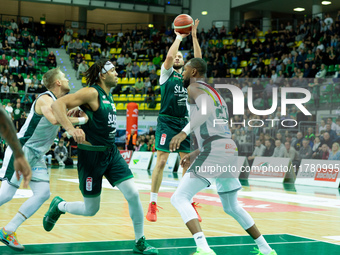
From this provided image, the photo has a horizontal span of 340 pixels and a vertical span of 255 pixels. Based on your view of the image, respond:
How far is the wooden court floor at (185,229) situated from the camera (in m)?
5.46

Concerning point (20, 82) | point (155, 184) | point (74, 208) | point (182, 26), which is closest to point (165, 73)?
point (182, 26)

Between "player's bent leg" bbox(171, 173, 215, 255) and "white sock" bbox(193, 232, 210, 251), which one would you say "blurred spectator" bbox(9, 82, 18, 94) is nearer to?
"player's bent leg" bbox(171, 173, 215, 255)

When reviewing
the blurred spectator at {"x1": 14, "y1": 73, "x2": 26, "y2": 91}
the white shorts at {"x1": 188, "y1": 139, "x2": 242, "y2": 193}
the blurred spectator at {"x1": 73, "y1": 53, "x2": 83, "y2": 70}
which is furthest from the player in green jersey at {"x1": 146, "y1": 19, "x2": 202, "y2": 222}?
the blurred spectator at {"x1": 73, "y1": 53, "x2": 83, "y2": 70}

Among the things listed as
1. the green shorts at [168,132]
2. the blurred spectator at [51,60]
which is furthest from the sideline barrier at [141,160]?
the green shorts at [168,132]

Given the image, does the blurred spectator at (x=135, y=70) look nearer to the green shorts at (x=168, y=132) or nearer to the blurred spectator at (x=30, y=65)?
the blurred spectator at (x=30, y=65)

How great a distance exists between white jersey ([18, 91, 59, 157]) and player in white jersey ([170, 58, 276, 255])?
1566 millimetres

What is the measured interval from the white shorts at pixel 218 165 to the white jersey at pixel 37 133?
168 centimetres

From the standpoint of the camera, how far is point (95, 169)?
5.04m

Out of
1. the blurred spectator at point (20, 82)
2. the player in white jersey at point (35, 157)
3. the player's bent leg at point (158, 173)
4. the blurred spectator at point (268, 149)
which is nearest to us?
the player in white jersey at point (35, 157)

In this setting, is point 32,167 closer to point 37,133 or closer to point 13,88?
point 37,133

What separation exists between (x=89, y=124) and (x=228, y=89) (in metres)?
16.8

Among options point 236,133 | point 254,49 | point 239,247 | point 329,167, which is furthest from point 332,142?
point 254,49

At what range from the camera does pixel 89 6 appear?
33406 millimetres

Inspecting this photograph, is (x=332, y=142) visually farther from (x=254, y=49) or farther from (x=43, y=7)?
(x=43, y=7)
